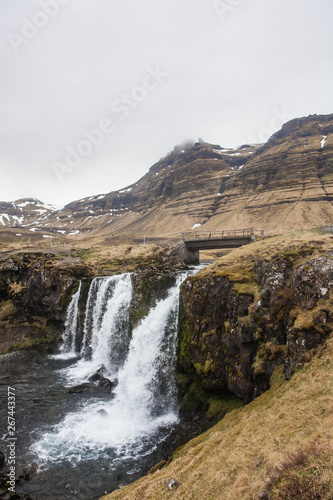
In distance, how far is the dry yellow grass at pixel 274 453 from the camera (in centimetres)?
601

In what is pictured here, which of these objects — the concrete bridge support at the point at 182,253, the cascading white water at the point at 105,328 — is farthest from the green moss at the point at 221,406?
the concrete bridge support at the point at 182,253

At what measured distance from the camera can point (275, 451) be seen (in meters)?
7.61

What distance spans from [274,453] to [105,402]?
18.7m

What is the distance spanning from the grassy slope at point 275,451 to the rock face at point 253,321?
55.3 inches

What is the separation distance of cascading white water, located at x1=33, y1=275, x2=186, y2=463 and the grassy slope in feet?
20.2

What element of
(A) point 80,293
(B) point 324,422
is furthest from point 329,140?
(B) point 324,422

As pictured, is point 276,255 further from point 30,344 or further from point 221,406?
point 30,344

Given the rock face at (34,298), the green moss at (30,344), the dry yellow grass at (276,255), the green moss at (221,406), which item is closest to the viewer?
the green moss at (221,406)

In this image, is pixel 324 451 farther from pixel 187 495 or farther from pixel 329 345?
pixel 329 345

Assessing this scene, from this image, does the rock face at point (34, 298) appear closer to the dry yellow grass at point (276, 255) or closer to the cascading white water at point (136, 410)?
the cascading white water at point (136, 410)

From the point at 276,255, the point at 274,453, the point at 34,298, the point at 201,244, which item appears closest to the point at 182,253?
the point at 201,244

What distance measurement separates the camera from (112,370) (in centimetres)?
2858

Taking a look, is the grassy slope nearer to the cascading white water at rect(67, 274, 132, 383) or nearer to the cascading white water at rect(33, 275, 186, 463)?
the cascading white water at rect(33, 275, 186, 463)

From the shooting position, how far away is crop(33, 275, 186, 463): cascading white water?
17312 mm
